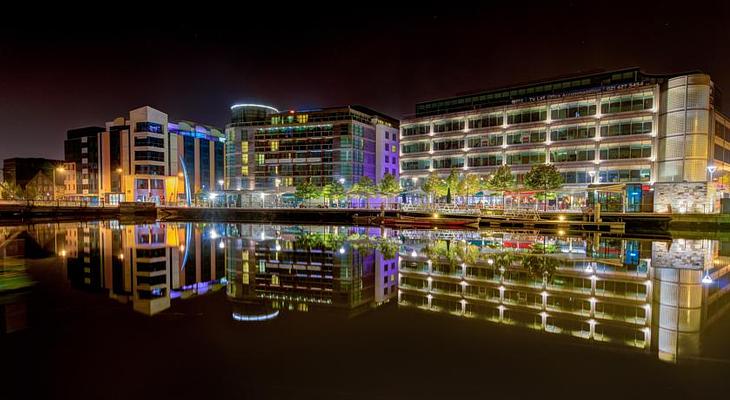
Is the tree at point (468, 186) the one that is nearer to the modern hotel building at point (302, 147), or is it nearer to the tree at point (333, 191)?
the tree at point (333, 191)

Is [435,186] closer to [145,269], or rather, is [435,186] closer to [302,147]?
[302,147]

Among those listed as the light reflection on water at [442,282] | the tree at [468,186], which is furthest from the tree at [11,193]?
the tree at [468,186]

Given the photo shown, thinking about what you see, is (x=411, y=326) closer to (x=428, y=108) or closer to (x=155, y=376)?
(x=155, y=376)

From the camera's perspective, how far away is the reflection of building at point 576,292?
9359 millimetres

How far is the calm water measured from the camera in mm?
6582

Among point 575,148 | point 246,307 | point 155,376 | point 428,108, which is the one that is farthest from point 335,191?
point 155,376

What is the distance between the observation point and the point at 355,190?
7138 cm

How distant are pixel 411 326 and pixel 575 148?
190 ft

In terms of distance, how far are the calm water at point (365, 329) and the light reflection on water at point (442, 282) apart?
0.32 ft

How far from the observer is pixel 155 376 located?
22.3 ft

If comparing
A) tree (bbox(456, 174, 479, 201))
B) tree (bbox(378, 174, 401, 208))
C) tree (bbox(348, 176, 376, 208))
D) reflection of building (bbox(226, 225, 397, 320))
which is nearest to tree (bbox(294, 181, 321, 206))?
tree (bbox(348, 176, 376, 208))

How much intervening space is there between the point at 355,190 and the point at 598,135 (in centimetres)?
3924

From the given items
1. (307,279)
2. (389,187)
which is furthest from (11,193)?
(307,279)

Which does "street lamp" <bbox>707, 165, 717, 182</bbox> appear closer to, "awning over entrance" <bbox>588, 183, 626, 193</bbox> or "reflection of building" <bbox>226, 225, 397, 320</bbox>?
"awning over entrance" <bbox>588, 183, 626, 193</bbox>
